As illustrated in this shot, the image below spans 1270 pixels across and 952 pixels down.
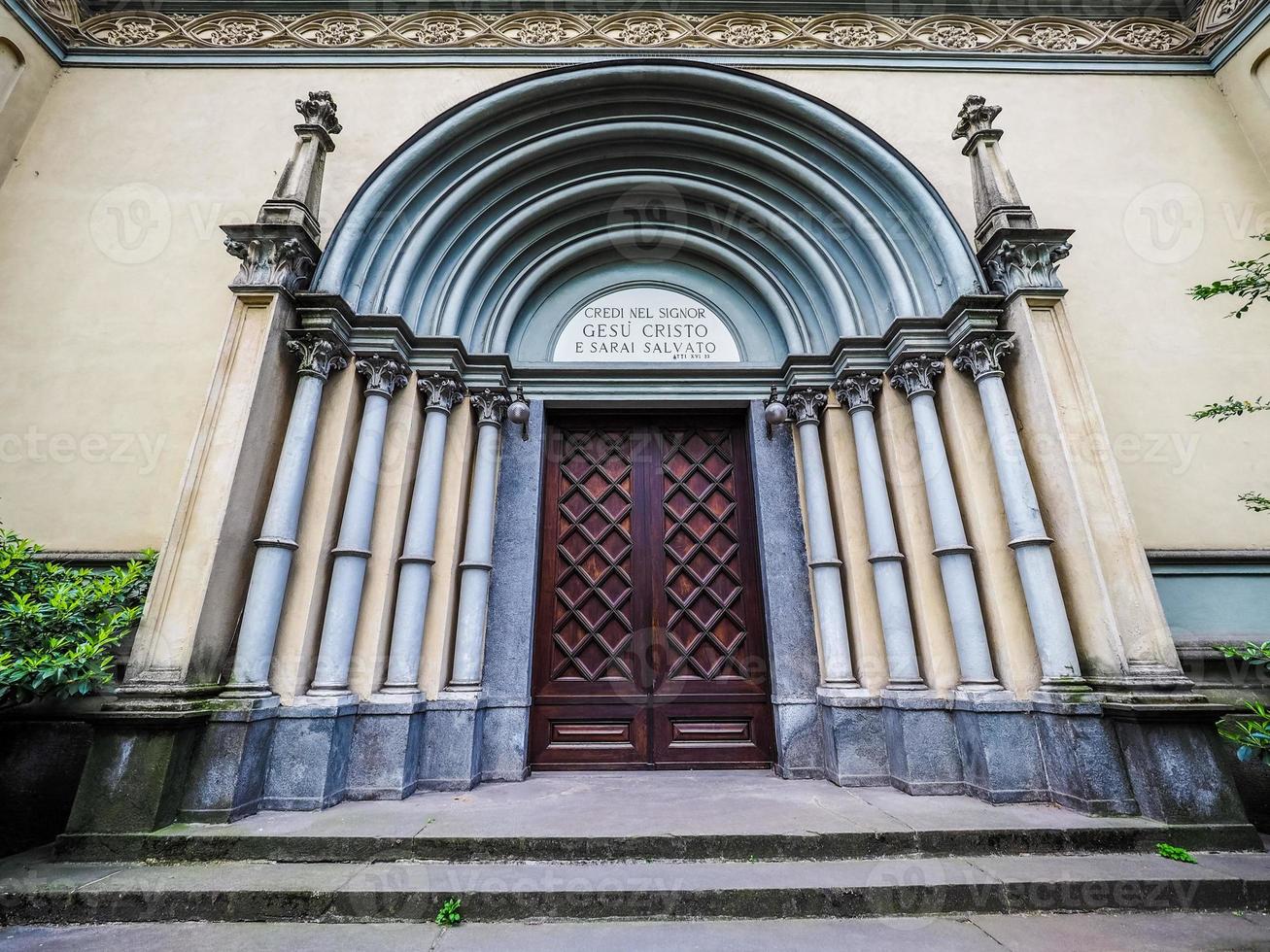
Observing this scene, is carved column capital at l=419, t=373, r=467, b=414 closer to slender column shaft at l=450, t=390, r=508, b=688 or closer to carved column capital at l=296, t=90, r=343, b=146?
slender column shaft at l=450, t=390, r=508, b=688

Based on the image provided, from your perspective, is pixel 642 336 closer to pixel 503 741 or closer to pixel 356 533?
pixel 356 533

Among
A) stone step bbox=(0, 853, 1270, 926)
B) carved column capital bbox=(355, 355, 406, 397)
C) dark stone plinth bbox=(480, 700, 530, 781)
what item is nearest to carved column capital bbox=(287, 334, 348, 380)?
carved column capital bbox=(355, 355, 406, 397)

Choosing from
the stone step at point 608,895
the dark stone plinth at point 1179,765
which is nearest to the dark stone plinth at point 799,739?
the stone step at point 608,895

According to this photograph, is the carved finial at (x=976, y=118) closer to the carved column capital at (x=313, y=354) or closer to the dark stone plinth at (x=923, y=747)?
the dark stone plinth at (x=923, y=747)

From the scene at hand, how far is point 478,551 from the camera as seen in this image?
5285 millimetres

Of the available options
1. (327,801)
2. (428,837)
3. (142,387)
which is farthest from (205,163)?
(428,837)

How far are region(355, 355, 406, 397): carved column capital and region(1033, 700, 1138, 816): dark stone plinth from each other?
571cm

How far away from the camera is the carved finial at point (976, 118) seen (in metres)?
5.37

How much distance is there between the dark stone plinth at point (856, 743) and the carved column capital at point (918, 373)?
2.70 m

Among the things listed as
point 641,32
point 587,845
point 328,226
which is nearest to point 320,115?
point 328,226

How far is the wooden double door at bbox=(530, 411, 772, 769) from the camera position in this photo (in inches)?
215

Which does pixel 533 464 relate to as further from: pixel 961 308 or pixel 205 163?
pixel 205 163

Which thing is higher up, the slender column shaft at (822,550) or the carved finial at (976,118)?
the carved finial at (976,118)

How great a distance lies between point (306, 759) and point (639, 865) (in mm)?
2476
